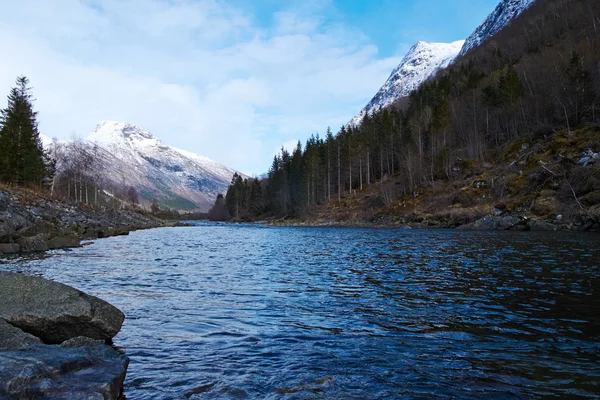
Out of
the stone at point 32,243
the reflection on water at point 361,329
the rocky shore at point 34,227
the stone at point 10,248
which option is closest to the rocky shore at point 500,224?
the reflection on water at point 361,329

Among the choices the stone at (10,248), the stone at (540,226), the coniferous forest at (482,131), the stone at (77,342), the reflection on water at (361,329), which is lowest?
the reflection on water at (361,329)

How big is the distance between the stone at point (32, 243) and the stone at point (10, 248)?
388 mm

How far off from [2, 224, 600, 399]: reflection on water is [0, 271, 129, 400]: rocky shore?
0.70m

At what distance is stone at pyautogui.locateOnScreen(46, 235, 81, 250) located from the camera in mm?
30308

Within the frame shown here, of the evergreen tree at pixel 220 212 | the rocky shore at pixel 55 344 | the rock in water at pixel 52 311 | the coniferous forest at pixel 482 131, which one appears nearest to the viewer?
the rocky shore at pixel 55 344

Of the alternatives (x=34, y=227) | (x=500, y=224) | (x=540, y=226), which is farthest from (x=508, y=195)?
(x=34, y=227)

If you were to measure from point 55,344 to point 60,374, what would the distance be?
2.73m

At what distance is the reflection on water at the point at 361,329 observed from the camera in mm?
6625

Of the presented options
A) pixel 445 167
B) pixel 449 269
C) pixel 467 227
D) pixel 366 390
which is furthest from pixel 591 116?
pixel 366 390

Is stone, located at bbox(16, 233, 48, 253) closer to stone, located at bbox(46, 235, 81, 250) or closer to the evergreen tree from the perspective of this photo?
stone, located at bbox(46, 235, 81, 250)

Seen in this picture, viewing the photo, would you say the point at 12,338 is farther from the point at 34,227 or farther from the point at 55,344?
the point at 34,227

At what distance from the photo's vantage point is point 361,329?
32.5ft

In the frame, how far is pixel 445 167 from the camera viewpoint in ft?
262

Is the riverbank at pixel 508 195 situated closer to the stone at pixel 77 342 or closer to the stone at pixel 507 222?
the stone at pixel 507 222
